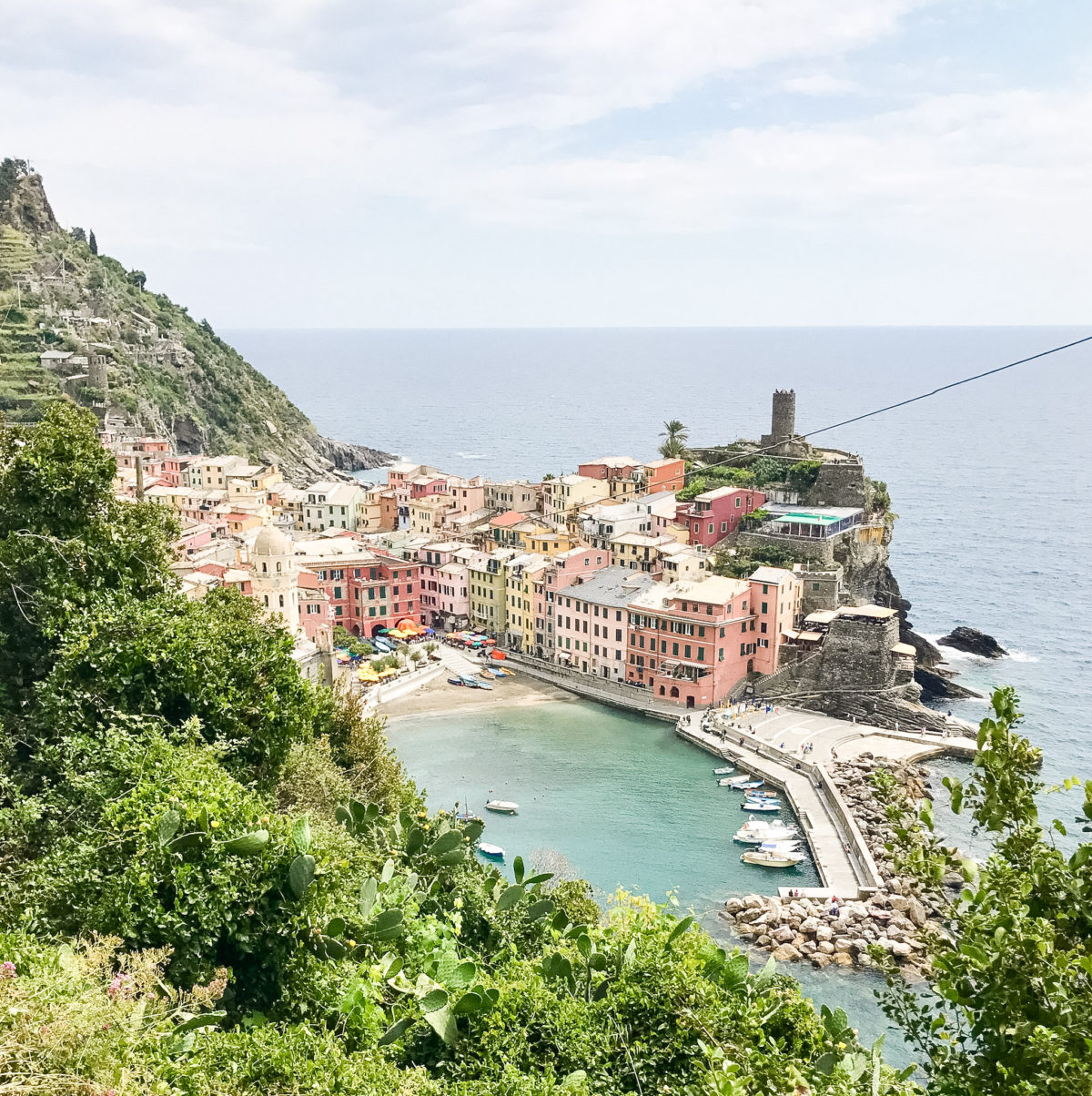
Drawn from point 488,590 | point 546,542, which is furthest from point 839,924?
point 546,542

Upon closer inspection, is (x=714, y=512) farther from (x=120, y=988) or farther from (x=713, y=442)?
(x=713, y=442)

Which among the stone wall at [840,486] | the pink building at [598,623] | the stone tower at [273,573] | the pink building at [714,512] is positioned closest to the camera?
the stone tower at [273,573]

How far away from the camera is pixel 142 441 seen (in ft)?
193

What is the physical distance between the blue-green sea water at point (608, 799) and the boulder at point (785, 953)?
23 centimetres

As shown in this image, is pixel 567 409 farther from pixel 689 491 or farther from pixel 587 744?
pixel 587 744

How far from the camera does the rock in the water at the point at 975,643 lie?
4553 centimetres

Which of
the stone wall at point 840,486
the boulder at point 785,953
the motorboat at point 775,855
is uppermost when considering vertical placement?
the stone wall at point 840,486

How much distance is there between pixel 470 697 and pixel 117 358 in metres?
44.7

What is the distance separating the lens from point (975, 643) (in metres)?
46.0

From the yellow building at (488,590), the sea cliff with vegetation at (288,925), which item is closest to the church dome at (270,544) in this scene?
the yellow building at (488,590)

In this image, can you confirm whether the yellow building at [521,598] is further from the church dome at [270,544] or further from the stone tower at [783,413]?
the stone tower at [783,413]

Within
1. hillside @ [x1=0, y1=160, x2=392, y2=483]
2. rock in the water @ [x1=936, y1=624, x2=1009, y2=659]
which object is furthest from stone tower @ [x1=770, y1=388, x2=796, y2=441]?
hillside @ [x1=0, y1=160, x2=392, y2=483]

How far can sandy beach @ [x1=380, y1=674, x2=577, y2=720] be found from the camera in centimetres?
3644

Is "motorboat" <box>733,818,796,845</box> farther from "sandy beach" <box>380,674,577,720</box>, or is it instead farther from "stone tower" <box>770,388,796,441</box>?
"stone tower" <box>770,388,796,441</box>
